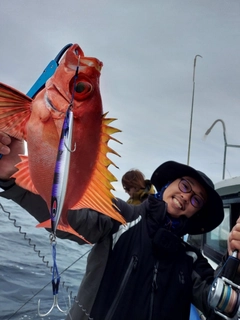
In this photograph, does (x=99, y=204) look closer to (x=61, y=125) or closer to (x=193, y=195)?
(x=61, y=125)

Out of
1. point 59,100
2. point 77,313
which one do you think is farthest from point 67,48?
point 77,313

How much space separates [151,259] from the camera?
216 centimetres

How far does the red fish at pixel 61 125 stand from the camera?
37.2 inches

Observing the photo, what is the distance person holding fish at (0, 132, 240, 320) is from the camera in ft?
6.71

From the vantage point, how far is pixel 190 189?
2266 millimetres

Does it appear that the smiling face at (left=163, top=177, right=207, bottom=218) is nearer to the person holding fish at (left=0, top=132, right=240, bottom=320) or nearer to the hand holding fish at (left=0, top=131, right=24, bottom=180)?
the person holding fish at (left=0, top=132, right=240, bottom=320)

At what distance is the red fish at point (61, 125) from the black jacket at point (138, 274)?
901 mm

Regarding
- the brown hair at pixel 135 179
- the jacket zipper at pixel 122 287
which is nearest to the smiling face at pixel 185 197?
the jacket zipper at pixel 122 287

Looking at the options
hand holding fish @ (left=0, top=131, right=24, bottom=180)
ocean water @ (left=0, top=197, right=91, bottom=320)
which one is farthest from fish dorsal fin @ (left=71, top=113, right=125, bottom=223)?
ocean water @ (left=0, top=197, right=91, bottom=320)

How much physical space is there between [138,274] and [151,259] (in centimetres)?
13

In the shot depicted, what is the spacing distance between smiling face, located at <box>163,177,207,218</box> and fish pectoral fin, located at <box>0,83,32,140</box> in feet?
4.65

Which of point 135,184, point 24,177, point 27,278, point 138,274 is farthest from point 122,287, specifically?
point 27,278

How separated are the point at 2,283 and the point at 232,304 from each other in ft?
11.3

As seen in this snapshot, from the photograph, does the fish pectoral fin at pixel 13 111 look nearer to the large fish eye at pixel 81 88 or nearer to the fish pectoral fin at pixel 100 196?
the large fish eye at pixel 81 88
